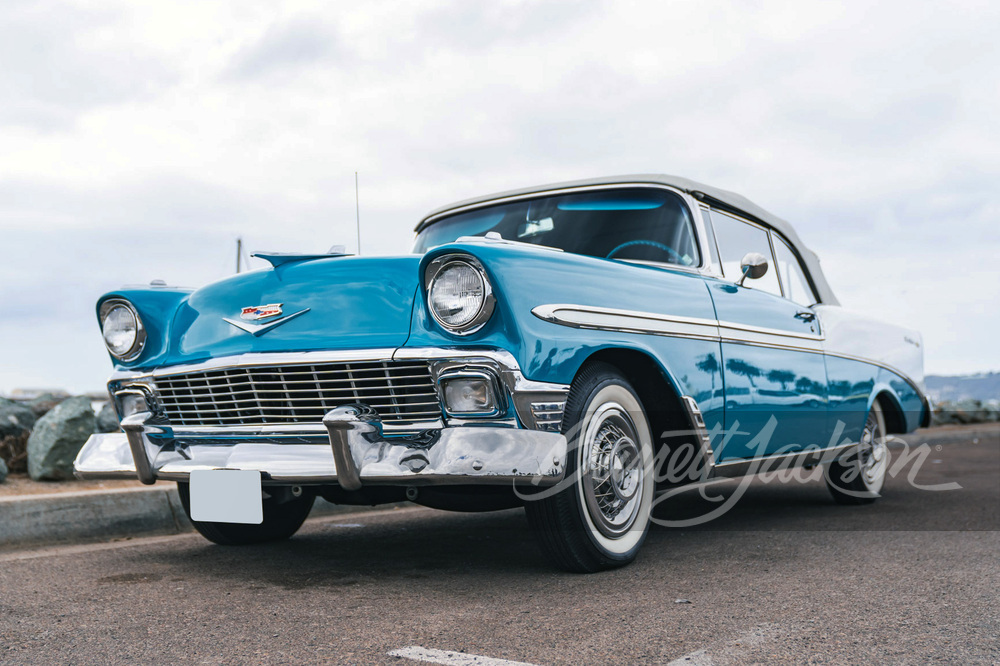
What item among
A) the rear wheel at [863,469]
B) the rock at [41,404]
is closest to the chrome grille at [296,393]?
the rear wheel at [863,469]

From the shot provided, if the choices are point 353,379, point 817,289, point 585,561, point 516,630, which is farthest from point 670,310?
point 817,289

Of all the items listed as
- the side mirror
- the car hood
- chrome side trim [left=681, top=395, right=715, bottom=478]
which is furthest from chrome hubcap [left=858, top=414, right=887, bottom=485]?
the car hood

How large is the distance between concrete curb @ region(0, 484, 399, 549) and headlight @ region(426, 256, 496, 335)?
7.82 ft

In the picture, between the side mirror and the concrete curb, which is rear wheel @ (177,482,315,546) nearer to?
the concrete curb

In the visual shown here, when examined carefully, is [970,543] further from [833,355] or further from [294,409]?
[294,409]

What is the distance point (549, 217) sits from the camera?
4.09 meters

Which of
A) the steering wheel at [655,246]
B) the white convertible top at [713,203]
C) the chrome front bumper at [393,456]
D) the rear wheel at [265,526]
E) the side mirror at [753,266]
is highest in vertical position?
the white convertible top at [713,203]

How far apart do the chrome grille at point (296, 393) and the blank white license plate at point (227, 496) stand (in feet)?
0.67

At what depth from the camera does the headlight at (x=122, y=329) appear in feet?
11.7

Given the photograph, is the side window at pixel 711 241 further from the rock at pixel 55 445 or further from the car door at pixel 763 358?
the rock at pixel 55 445

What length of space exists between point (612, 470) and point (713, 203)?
1.80 m

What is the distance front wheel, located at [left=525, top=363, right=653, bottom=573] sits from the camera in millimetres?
2984

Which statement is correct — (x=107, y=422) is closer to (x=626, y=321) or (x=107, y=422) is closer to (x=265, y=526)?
(x=265, y=526)

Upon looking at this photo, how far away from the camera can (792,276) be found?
16.9ft
